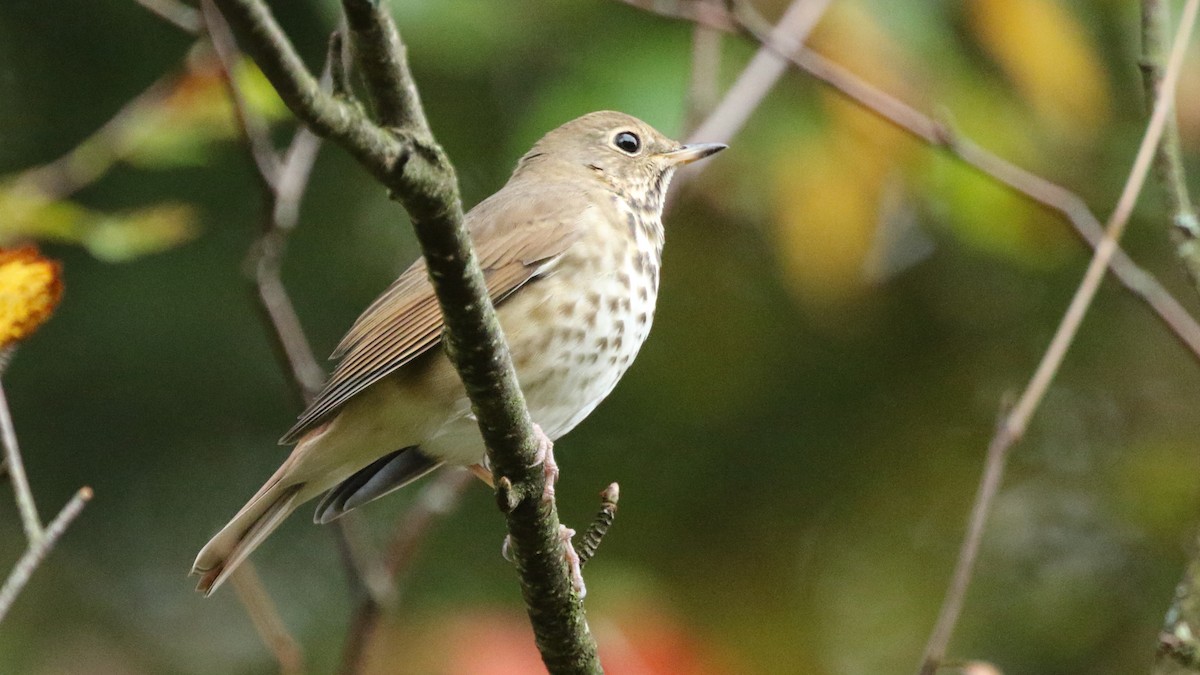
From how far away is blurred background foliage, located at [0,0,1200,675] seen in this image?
550 cm

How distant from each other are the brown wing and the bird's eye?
0.42 m

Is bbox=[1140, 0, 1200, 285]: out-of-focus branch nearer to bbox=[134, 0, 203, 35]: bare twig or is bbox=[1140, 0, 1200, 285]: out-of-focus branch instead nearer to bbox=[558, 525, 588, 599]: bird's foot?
bbox=[558, 525, 588, 599]: bird's foot

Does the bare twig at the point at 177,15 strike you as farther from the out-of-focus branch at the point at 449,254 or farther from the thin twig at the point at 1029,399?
the thin twig at the point at 1029,399

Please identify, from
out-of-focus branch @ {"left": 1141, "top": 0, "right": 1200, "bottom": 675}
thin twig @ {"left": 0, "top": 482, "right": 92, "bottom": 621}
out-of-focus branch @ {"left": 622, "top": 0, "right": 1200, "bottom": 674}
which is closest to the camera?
thin twig @ {"left": 0, "top": 482, "right": 92, "bottom": 621}

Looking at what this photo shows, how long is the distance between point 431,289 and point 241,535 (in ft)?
2.53

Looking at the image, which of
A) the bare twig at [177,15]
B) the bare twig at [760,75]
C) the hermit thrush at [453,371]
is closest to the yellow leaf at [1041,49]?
the bare twig at [760,75]

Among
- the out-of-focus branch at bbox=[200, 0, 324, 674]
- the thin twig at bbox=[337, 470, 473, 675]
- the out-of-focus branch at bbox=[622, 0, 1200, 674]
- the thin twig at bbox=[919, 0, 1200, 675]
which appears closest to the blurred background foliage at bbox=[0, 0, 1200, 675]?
the out-of-focus branch at bbox=[622, 0, 1200, 674]

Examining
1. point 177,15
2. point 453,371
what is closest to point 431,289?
point 453,371

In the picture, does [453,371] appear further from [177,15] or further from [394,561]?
[177,15]

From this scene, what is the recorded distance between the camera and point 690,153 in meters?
4.03

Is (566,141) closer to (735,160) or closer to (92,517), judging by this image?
(735,160)

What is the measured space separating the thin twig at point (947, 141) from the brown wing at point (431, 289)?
0.71 m

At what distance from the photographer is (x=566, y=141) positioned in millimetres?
4305

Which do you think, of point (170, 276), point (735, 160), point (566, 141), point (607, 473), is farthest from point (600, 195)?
point (170, 276)
